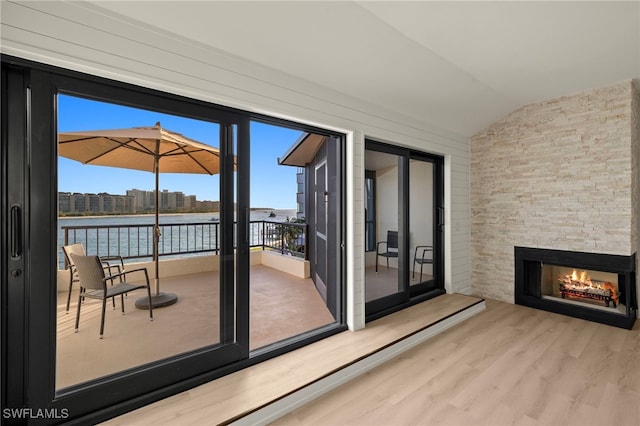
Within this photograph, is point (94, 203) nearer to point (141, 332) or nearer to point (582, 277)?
point (141, 332)

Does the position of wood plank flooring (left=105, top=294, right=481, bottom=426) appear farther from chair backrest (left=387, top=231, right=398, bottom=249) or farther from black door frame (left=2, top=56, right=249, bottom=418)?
chair backrest (left=387, top=231, right=398, bottom=249)

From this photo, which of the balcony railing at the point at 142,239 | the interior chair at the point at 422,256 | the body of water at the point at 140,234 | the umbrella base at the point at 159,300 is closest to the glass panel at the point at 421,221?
the interior chair at the point at 422,256

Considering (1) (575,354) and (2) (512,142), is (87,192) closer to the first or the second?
(1) (575,354)

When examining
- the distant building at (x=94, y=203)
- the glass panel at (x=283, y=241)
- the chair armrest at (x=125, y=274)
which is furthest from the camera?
the glass panel at (x=283, y=241)

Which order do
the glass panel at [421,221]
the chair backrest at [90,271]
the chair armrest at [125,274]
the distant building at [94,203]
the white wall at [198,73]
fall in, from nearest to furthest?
the white wall at [198,73], the distant building at [94,203], the chair backrest at [90,271], the chair armrest at [125,274], the glass panel at [421,221]

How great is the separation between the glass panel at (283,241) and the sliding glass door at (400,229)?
841 mm

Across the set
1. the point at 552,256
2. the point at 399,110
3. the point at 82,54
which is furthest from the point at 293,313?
the point at 552,256

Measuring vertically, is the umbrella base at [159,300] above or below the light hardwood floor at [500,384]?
above

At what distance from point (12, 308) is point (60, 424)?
701mm

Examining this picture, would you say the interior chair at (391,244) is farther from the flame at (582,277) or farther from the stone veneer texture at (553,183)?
the flame at (582,277)

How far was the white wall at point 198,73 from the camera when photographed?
5.01 feet

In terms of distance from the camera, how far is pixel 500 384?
231 centimetres

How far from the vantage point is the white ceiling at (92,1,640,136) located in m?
1.92

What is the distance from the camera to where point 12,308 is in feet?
5.04
